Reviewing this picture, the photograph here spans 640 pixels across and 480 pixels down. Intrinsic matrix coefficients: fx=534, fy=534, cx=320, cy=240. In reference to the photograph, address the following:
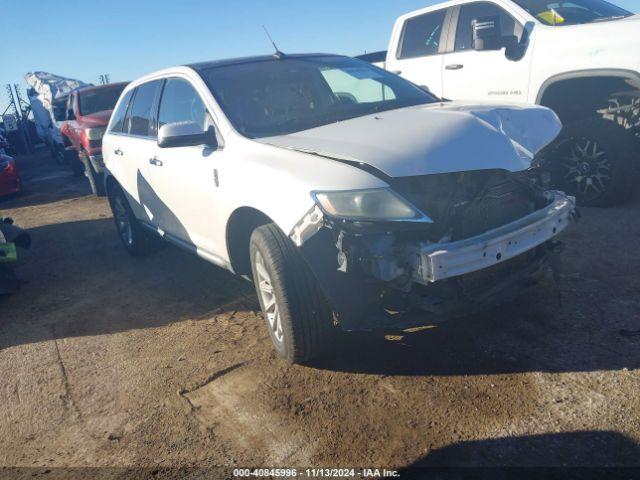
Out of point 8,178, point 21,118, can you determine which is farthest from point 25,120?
point 8,178

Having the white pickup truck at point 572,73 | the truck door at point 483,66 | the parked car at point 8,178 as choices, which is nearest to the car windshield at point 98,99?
the parked car at point 8,178

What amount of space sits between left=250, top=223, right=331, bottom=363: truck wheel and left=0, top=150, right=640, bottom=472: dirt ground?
0.25 metres

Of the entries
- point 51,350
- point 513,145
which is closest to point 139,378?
point 51,350

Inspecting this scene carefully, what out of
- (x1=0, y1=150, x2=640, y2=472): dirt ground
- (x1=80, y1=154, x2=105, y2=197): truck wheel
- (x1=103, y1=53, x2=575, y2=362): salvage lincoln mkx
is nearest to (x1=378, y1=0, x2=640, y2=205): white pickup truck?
(x1=0, y1=150, x2=640, y2=472): dirt ground

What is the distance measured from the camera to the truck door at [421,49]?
644cm

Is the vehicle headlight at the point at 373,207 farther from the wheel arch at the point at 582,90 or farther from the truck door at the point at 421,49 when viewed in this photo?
the truck door at the point at 421,49

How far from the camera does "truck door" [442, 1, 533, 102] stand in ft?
18.3

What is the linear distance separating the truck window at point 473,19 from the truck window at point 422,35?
316mm

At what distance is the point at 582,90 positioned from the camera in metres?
5.36

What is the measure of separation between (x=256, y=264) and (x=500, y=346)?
153cm

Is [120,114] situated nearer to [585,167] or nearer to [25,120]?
[585,167]

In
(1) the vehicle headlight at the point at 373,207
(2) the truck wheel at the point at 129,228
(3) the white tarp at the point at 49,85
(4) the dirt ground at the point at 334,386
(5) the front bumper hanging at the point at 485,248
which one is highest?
(3) the white tarp at the point at 49,85

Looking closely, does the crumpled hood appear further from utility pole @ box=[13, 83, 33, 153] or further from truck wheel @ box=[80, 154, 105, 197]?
utility pole @ box=[13, 83, 33, 153]

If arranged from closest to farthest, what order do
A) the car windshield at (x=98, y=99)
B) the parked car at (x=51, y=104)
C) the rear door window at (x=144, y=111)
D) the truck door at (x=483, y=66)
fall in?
1. the rear door window at (x=144, y=111)
2. the truck door at (x=483, y=66)
3. the car windshield at (x=98, y=99)
4. the parked car at (x=51, y=104)
